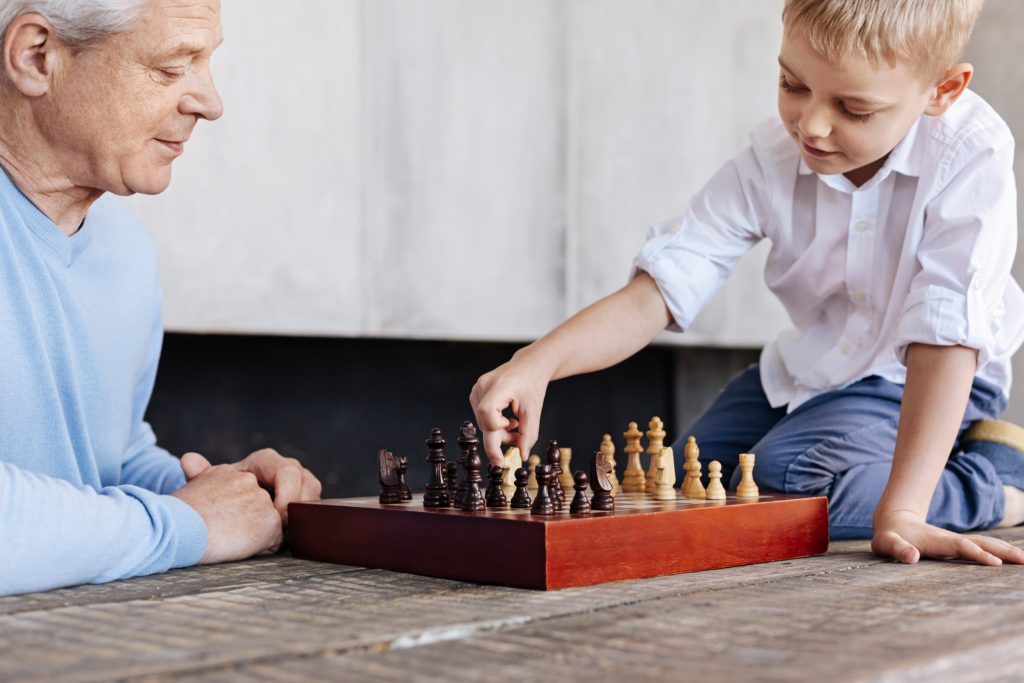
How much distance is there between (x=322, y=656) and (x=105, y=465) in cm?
87

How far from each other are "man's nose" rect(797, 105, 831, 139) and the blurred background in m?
1.41

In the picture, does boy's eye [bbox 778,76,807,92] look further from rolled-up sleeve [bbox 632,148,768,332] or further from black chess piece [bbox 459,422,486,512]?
black chess piece [bbox 459,422,486,512]

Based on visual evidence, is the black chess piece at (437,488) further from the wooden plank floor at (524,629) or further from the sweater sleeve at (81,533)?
the sweater sleeve at (81,533)

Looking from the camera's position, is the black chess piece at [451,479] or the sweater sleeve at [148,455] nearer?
the black chess piece at [451,479]

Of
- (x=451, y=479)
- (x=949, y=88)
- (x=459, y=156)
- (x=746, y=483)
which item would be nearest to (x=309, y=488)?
(x=451, y=479)

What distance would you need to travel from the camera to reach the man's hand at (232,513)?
1.39m

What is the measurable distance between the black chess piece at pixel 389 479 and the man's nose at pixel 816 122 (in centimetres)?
75

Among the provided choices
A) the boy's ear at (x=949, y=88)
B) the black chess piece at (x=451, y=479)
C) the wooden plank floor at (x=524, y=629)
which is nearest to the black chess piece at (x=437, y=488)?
the black chess piece at (x=451, y=479)

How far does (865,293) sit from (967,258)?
287 mm

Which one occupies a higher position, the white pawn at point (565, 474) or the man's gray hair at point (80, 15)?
the man's gray hair at point (80, 15)

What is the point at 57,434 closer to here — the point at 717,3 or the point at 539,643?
the point at 539,643

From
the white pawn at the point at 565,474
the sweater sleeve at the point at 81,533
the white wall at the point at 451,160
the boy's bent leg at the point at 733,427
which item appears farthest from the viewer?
the white wall at the point at 451,160

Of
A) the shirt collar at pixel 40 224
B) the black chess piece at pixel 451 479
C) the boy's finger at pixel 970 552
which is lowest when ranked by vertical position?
the boy's finger at pixel 970 552

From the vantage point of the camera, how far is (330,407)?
3.22 m
